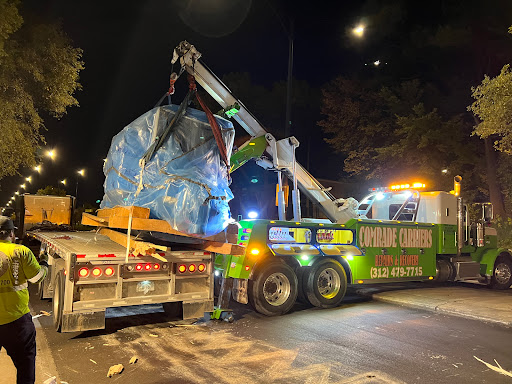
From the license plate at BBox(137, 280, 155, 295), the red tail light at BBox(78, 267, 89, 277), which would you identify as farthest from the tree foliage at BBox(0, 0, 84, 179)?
the license plate at BBox(137, 280, 155, 295)

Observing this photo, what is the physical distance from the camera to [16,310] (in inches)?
138

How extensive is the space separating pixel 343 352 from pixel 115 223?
3552 millimetres

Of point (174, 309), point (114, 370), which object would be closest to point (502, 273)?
point (174, 309)

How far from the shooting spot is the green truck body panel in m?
7.67

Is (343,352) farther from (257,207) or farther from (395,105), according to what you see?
(257,207)

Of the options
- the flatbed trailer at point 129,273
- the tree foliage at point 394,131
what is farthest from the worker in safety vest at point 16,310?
the tree foliage at point 394,131

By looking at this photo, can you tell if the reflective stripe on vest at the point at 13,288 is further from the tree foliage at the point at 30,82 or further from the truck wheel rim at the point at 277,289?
the tree foliage at the point at 30,82

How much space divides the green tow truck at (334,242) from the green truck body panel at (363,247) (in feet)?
0.07

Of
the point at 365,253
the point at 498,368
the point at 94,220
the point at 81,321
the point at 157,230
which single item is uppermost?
the point at 94,220

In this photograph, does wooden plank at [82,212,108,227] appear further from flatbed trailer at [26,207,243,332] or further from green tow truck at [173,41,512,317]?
green tow truck at [173,41,512,317]

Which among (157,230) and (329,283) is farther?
(329,283)

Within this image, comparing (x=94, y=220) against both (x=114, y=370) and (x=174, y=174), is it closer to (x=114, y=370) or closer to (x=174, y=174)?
(x=174, y=174)

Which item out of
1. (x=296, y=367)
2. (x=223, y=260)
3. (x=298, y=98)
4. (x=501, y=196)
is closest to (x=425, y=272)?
(x=223, y=260)

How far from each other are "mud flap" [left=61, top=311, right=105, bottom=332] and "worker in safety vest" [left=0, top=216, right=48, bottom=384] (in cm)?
A: 205
